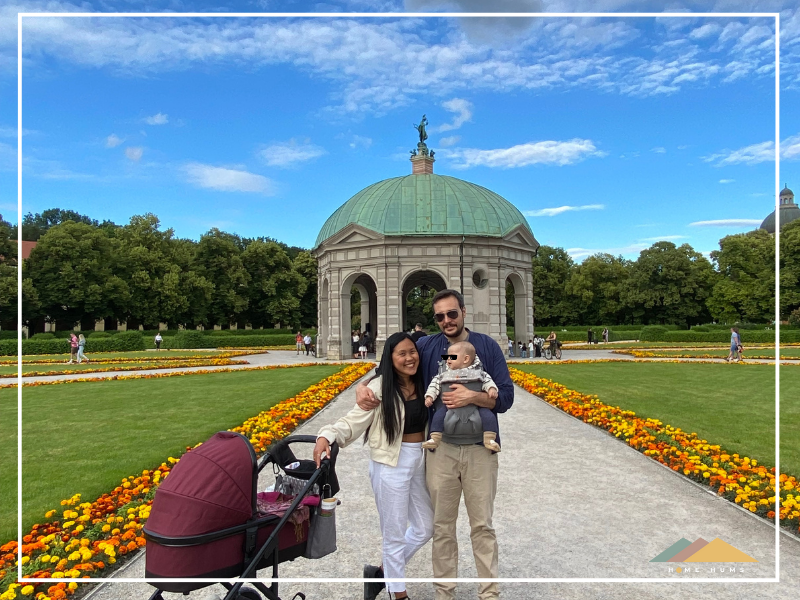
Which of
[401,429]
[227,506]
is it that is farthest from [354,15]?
[227,506]

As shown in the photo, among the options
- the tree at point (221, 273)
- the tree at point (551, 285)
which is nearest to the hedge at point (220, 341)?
the tree at point (221, 273)

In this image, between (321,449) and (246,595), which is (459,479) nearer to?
(321,449)

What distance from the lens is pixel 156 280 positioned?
42.9 m

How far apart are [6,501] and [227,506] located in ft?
17.2

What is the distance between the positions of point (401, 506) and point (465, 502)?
469 millimetres

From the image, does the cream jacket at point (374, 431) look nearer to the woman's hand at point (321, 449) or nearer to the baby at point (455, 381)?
the woman's hand at point (321, 449)

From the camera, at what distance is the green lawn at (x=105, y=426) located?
7.41 metres

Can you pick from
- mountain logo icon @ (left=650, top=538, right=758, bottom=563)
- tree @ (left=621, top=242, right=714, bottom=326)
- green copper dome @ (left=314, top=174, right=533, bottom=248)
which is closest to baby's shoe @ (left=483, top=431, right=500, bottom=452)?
mountain logo icon @ (left=650, top=538, right=758, bottom=563)

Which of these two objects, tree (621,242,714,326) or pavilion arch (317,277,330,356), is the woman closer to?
tree (621,242,714,326)

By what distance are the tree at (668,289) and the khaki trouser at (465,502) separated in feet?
36.2

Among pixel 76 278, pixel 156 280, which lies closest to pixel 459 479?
pixel 76 278

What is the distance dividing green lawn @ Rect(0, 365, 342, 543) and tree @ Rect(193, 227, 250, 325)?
2950 cm

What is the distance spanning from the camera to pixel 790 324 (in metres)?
33.9

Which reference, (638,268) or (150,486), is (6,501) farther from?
(638,268)
